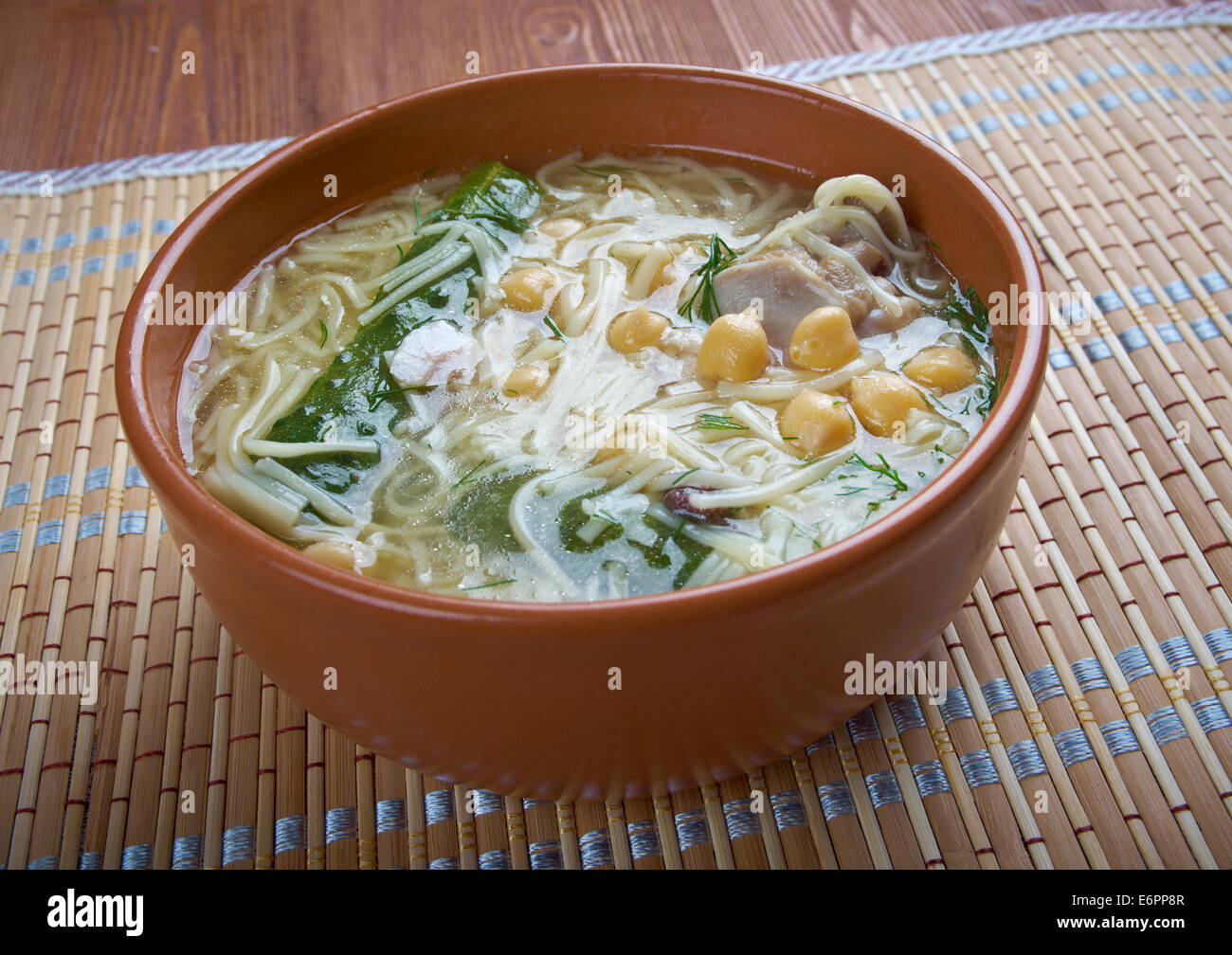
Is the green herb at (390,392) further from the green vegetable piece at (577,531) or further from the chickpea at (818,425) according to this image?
the chickpea at (818,425)

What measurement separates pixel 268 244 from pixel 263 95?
2.13m

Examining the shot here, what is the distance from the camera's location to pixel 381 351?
2.87 m

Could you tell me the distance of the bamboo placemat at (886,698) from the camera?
2453mm

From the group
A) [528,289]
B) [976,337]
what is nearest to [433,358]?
[528,289]

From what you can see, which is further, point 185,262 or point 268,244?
point 268,244

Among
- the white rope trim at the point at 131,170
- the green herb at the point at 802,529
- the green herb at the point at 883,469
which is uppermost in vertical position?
the green herb at the point at 883,469

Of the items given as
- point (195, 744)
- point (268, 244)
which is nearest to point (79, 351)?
point (268, 244)

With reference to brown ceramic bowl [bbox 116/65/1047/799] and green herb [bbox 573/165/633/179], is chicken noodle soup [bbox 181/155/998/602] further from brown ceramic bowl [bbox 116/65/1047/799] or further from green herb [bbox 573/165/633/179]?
brown ceramic bowl [bbox 116/65/1047/799]

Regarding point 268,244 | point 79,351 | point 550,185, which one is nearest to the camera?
point 268,244

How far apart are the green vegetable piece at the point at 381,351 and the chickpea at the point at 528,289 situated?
12 centimetres

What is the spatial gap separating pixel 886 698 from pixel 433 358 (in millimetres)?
1373

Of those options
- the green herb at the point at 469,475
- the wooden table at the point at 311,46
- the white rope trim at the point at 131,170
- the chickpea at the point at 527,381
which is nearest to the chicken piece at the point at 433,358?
the chickpea at the point at 527,381
